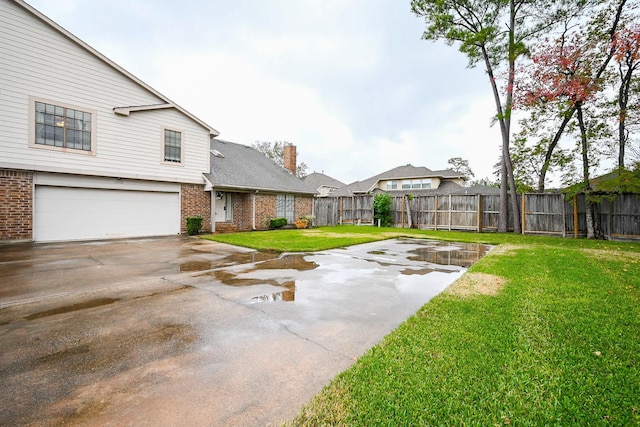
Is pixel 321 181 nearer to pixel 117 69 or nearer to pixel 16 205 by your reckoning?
pixel 117 69

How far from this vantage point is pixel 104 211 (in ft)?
37.4

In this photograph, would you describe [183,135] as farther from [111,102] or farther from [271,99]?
[271,99]

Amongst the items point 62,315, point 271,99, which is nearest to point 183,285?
point 62,315

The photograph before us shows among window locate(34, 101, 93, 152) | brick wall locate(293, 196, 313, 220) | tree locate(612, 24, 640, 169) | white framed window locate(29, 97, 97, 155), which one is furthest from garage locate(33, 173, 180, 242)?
tree locate(612, 24, 640, 169)

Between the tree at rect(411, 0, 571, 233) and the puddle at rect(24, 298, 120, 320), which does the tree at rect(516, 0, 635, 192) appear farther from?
the puddle at rect(24, 298, 120, 320)

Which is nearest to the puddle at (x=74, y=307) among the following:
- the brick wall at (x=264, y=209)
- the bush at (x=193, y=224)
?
the bush at (x=193, y=224)

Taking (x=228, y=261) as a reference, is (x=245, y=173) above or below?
above

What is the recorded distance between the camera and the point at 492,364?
2.38 m

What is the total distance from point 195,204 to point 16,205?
5952mm

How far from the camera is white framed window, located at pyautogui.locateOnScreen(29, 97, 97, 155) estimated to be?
9859 mm

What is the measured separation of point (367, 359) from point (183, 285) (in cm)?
364

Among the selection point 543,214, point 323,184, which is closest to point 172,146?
point 543,214

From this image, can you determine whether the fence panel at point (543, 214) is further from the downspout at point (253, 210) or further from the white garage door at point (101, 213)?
the white garage door at point (101, 213)

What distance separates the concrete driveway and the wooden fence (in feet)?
37.6
